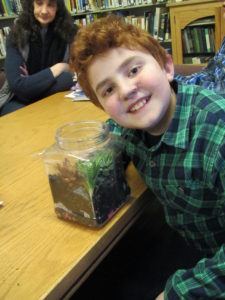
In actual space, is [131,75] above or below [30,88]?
above

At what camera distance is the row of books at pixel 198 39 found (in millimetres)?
3439

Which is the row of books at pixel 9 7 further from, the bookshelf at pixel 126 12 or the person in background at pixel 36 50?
the person in background at pixel 36 50

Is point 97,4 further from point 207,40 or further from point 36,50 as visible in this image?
point 36,50

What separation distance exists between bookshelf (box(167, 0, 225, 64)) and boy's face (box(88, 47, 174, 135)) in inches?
108

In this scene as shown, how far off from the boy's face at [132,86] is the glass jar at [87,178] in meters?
0.08

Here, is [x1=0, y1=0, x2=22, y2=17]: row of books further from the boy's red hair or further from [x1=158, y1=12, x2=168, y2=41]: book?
the boy's red hair

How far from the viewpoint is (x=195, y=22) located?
339 centimetres

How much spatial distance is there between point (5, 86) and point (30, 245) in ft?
5.97

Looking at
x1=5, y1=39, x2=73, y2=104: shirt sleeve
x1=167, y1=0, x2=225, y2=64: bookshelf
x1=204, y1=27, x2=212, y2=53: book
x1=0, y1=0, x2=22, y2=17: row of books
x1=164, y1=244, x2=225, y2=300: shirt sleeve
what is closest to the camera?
x1=164, y1=244, x2=225, y2=300: shirt sleeve

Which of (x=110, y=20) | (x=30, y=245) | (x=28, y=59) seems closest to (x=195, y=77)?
(x=110, y=20)

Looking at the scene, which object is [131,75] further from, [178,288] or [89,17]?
[89,17]

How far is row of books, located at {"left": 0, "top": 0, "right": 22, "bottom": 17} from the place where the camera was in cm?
366

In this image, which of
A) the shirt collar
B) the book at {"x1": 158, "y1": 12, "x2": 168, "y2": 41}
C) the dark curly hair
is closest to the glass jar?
the shirt collar

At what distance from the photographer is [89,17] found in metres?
3.83
